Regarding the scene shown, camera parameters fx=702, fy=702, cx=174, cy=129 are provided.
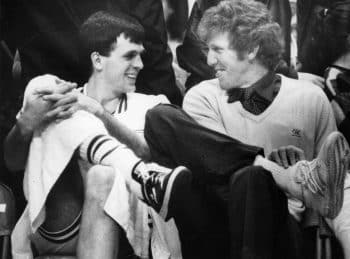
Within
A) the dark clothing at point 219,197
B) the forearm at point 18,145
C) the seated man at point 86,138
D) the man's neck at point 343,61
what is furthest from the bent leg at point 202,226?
the man's neck at point 343,61

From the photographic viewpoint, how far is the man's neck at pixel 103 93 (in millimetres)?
2291

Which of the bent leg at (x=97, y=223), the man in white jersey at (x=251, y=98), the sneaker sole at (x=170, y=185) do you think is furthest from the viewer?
the man in white jersey at (x=251, y=98)

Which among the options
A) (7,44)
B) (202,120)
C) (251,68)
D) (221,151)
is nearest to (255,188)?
(221,151)

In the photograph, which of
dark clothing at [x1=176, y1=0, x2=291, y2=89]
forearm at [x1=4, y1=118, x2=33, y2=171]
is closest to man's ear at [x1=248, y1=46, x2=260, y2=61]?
dark clothing at [x1=176, y1=0, x2=291, y2=89]

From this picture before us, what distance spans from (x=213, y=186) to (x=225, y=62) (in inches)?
17.1

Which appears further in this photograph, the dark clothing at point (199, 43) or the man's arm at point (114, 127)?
the dark clothing at point (199, 43)

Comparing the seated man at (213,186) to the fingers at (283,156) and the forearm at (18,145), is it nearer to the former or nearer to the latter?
the fingers at (283,156)

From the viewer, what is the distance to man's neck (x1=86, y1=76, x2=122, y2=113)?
2291mm

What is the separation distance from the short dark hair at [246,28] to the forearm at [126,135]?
15.9 inches

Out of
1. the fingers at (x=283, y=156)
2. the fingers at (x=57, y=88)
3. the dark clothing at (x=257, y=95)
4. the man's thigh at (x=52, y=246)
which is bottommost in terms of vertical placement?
the man's thigh at (x=52, y=246)

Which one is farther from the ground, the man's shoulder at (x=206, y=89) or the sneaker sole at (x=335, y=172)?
the man's shoulder at (x=206, y=89)

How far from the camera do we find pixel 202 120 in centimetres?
223

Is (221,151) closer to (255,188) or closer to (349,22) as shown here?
(255,188)

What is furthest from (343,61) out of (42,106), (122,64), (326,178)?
(42,106)
